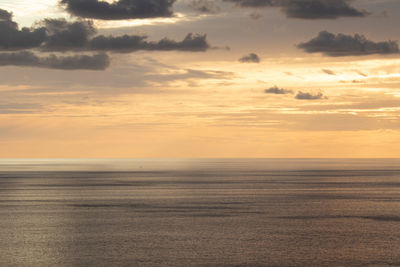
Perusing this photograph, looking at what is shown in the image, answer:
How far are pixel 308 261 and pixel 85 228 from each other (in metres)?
25.0

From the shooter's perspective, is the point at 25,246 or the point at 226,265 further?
the point at 25,246

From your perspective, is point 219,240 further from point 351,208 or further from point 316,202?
point 316,202

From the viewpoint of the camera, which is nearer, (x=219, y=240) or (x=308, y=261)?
(x=308, y=261)

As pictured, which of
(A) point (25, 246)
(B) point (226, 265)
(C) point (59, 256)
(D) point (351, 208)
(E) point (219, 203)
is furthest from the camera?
(E) point (219, 203)

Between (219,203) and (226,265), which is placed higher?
(226,265)

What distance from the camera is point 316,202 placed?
9150 centimetres

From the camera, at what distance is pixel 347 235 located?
5516cm

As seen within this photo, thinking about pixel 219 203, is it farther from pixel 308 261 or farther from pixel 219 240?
pixel 308 261

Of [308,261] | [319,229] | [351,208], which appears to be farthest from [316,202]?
[308,261]

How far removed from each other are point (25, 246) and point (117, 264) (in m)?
11.1

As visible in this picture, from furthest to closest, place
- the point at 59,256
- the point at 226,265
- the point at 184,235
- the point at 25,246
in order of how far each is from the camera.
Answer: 1. the point at 184,235
2. the point at 25,246
3. the point at 59,256
4. the point at 226,265

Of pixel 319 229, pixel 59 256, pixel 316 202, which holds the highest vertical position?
pixel 59 256

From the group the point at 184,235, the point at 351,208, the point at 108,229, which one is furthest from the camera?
the point at 351,208

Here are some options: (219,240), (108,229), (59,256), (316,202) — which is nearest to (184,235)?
(219,240)
